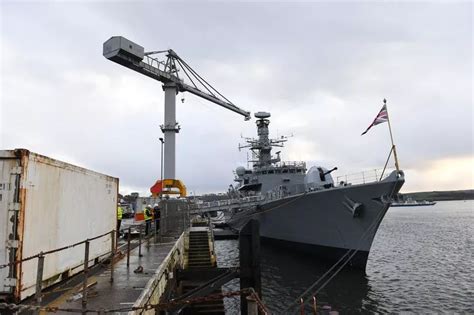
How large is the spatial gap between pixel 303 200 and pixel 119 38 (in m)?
19.0

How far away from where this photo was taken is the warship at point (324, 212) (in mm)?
14969

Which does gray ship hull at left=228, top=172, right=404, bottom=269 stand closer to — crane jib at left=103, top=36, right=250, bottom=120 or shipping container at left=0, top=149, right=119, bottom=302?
shipping container at left=0, top=149, right=119, bottom=302

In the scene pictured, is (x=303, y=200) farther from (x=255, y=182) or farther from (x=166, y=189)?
(x=166, y=189)

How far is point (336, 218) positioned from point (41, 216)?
46.7 ft

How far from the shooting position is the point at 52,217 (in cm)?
558

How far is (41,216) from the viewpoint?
5.25m

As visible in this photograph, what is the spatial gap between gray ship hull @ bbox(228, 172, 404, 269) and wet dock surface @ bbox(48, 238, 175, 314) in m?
9.97

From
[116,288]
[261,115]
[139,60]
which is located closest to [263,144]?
[261,115]

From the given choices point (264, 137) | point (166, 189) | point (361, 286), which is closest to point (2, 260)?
point (361, 286)

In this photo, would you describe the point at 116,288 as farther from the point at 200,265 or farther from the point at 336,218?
the point at 336,218

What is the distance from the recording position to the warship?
14969mm

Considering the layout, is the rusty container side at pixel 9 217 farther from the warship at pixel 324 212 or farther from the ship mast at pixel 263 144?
the ship mast at pixel 263 144

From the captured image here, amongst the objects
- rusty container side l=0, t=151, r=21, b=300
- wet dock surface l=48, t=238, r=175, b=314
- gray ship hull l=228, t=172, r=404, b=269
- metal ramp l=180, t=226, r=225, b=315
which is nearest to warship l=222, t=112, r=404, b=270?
gray ship hull l=228, t=172, r=404, b=269

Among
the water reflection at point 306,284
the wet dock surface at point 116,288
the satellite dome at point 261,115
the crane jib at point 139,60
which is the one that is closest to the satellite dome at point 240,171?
the satellite dome at point 261,115
